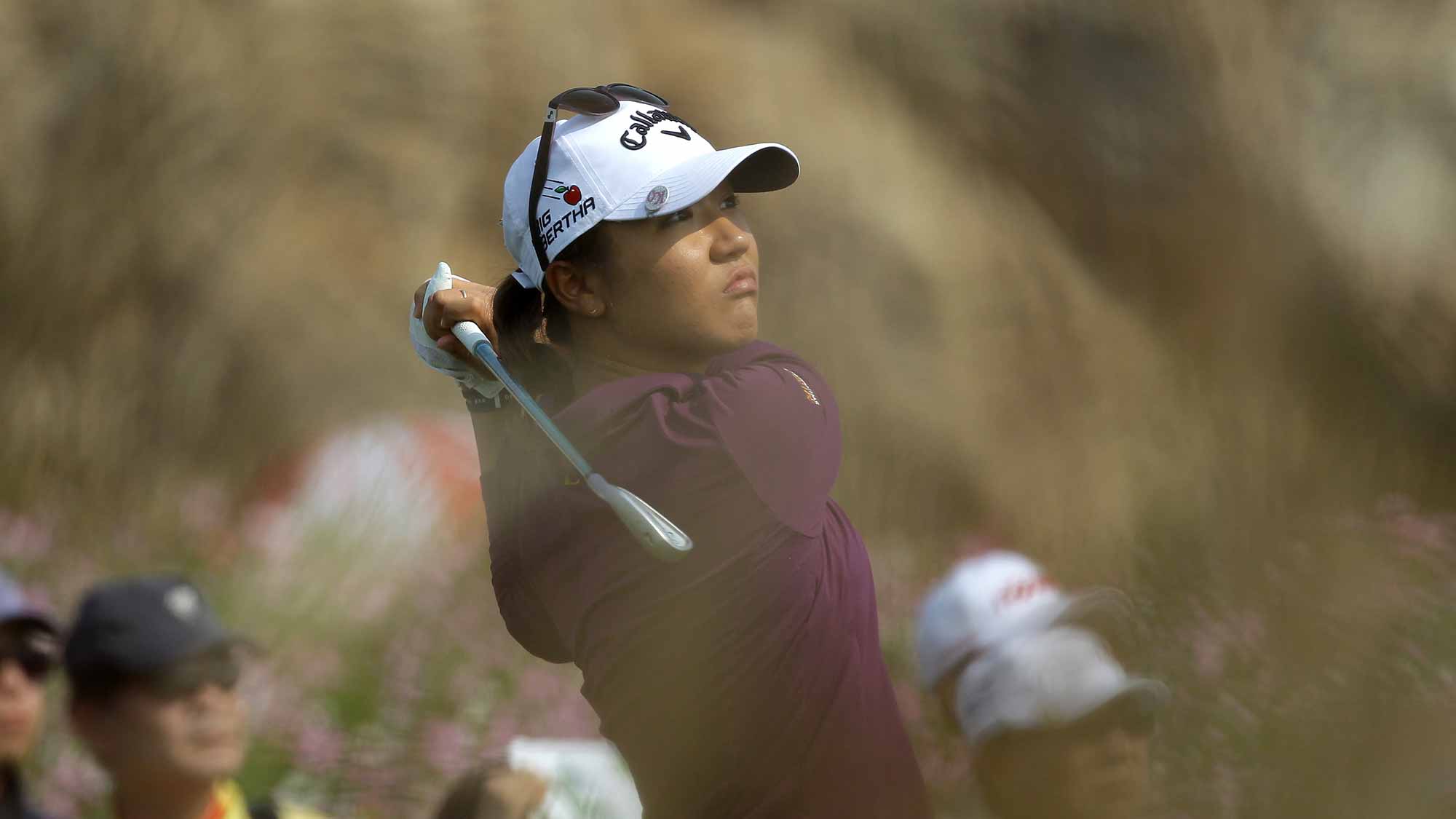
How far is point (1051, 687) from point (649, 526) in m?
0.32

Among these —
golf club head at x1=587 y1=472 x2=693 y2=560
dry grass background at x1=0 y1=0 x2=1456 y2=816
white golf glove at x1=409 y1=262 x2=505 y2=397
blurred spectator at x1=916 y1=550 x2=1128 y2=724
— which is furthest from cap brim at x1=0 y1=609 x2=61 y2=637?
dry grass background at x1=0 y1=0 x2=1456 y2=816

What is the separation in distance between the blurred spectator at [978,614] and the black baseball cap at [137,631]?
0.89 m

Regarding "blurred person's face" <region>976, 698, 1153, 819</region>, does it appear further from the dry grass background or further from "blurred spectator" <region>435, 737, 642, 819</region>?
the dry grass background

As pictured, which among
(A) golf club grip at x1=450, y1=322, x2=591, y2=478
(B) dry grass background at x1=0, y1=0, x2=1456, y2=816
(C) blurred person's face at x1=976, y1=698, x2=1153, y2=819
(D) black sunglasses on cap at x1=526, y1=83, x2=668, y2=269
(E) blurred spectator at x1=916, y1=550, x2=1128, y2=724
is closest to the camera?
(C) blurred person's face at x1=976, y1=698, x2=1153, y2=819

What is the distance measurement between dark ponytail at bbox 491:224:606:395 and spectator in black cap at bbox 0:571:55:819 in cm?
72

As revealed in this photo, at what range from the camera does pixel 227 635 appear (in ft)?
6.23

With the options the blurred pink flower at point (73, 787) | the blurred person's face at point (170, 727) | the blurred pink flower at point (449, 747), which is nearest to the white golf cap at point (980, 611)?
the blurred person's face at point (170, 727)

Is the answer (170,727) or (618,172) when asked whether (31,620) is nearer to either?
(170,727)

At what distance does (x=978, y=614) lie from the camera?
1.28 m

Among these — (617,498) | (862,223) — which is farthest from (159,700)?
(862,223)

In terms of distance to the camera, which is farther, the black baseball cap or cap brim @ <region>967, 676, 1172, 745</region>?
the black baseball cap

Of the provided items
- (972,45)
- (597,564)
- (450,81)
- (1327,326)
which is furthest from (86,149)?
(597,564)

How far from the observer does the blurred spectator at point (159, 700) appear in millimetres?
1715

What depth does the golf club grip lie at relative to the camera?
1.31 meters
